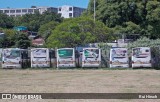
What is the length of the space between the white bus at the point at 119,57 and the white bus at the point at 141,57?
75 cm

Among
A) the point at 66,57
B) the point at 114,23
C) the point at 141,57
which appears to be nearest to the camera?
the point at 141,57

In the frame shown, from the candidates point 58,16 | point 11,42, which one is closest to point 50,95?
point 11,42

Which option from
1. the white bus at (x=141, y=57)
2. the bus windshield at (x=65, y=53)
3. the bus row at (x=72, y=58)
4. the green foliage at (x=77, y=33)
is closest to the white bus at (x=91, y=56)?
the bus row at (x=72, y=58)

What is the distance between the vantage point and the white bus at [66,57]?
131ft

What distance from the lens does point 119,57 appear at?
3928cm

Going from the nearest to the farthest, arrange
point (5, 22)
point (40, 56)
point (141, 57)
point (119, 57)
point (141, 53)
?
point (141, 57), point (141, 53), point (119, 57), point (40, 56), point (5, 22)

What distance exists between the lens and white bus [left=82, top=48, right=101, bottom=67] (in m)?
40.0

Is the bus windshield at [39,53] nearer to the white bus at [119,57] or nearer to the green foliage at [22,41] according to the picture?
the white bus at [119,57]

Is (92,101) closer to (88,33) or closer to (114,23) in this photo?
(88,33)

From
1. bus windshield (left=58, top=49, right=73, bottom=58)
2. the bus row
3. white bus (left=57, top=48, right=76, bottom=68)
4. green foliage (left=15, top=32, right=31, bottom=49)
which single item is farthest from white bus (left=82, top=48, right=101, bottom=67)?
green foliage (left=15, top=32, right=31, bottom=49)

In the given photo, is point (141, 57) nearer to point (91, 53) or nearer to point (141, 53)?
point (141, 53)

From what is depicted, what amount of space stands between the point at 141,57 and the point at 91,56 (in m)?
4.68

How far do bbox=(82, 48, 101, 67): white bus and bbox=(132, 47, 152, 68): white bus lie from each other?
3400 mm

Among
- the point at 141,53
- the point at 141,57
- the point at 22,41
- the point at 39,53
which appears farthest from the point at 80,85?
the point at 22,41
